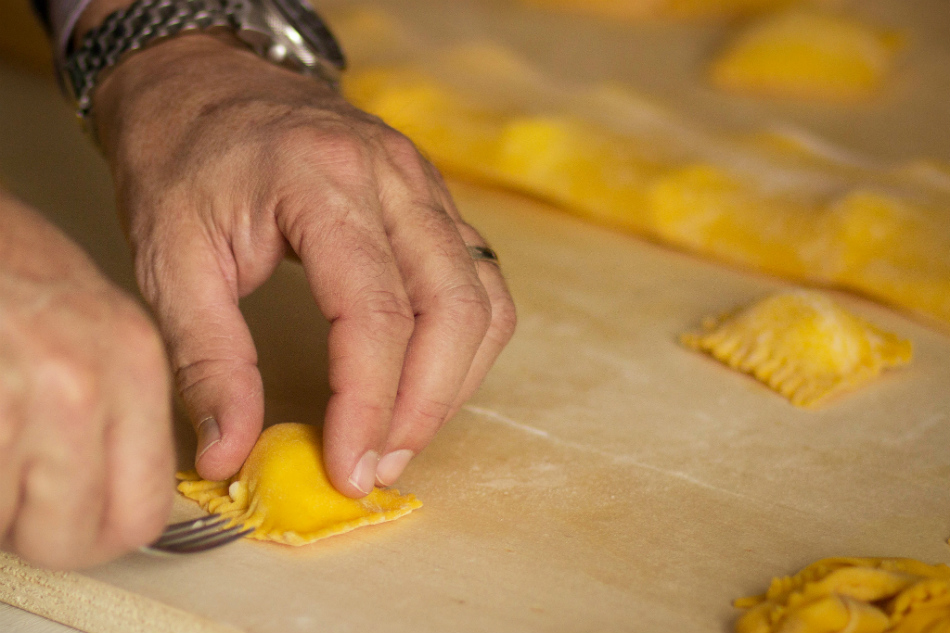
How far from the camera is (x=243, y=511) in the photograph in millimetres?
833

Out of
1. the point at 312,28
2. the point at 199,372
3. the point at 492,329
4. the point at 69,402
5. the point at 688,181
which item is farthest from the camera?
the point at 688,181

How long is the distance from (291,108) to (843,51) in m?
1.63

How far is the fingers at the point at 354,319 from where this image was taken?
80 centimetres

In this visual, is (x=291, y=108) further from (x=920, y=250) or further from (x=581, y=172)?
(x=920, y=250)

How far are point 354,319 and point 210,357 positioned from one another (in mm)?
144

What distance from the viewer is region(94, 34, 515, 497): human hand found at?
2.71ft

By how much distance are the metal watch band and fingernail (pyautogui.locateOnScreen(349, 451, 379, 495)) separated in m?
0.68

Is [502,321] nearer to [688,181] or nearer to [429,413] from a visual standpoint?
[429,413]

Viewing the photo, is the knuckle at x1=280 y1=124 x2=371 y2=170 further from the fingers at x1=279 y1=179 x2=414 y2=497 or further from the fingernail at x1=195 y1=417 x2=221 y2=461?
the fingernail at x1=195 y1=417 x2=221 y2=461

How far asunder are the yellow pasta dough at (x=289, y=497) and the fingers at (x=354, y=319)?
0.08 ft

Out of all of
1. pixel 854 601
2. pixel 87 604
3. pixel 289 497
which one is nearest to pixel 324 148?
pixel 289 497

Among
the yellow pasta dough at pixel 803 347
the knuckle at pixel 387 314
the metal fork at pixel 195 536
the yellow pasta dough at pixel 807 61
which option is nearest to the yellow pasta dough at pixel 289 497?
the metal fork at pixel 195 536

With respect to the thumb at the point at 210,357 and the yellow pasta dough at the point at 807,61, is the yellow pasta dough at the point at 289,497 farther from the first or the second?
the yellow pasta dough at the point at 807,61

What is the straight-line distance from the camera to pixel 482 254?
1.01 metres
